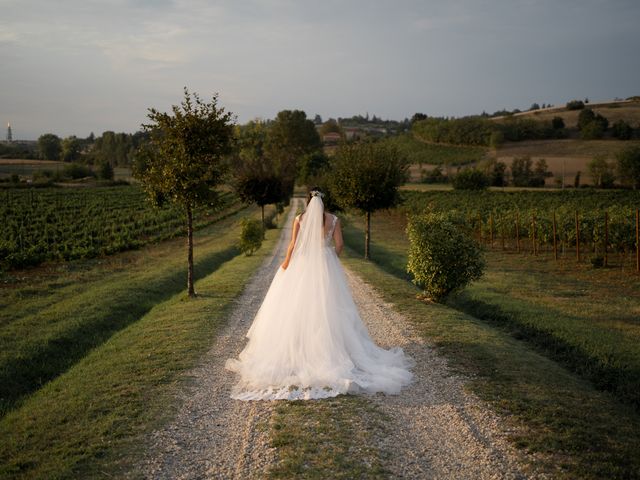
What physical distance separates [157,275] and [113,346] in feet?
29.7

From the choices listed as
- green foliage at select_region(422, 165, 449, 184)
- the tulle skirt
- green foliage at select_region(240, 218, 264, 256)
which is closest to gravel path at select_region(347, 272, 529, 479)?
the tulle skirt

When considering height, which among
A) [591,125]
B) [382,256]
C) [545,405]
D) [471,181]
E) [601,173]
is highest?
[591,125]

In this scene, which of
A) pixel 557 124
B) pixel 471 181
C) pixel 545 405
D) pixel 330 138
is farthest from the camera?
pixel 330 138

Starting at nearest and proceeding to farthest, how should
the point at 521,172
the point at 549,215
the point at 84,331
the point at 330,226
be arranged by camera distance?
the point at 330,226
the point at 84,331
the point at 549,215
the point at 521,172

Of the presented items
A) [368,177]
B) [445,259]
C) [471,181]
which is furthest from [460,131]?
[445,259]

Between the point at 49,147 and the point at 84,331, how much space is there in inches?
5369

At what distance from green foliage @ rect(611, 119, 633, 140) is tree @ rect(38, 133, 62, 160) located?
407 ft

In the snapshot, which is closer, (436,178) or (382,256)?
(382,256)

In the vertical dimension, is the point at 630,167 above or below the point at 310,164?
below

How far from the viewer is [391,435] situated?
5.66m

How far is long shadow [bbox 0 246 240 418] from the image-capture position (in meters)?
9.00

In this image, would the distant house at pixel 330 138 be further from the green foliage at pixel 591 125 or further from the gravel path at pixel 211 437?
the gravel path at pixel 211 437

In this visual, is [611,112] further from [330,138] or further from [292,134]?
[330,138]

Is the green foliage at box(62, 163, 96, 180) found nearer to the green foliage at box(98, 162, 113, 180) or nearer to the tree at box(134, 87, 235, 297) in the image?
the green foliage at box(98, 162, 113, 180)
